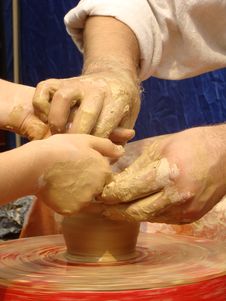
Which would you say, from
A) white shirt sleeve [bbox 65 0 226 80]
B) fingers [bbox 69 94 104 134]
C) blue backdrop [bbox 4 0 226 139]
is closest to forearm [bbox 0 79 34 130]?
fingers [bbox 69 94 104 134]

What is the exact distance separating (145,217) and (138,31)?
2.55 feet

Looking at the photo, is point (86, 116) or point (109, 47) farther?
point (109, 47)

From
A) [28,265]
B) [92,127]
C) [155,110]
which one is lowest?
[155,110]

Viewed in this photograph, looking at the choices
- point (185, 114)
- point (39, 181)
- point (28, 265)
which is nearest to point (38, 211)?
point (28, 265)

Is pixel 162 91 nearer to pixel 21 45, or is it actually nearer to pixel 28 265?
pixel 21 45

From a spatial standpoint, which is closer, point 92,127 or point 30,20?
point 92,127

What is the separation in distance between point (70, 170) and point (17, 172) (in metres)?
0.09

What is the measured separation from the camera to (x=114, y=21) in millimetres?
1683

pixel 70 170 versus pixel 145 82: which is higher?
pixel 70 170

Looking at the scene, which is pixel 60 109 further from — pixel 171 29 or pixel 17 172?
pixel 171 29

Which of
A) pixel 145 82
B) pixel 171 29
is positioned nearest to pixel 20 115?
pixel 171 29

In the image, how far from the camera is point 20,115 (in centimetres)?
124

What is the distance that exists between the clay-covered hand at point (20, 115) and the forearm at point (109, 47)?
0.87 feet

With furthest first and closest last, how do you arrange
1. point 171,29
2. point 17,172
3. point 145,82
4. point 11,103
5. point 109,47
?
point 145,82, point 171,29, point 109,47, point 11,103, point 17,172
